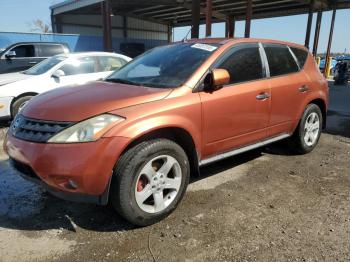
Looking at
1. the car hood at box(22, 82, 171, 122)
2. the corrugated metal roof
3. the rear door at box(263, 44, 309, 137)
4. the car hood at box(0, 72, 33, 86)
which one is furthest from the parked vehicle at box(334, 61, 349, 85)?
the car hood at box(22, 82, 171, 122)

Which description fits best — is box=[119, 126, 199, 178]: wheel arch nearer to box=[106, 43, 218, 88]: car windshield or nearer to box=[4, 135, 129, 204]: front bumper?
box=[4, 135, 129, 204]: front bumper

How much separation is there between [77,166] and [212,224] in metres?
1.33

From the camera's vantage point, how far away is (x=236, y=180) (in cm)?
414

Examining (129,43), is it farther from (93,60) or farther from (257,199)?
(257,199)

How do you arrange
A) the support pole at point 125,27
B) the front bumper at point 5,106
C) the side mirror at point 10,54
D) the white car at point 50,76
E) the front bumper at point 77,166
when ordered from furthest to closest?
the support pole at point 125,27, the side mirror at point 10,54, the white car at point 50,76, the front bumper at point 5,106, the front bumper at point 77,166

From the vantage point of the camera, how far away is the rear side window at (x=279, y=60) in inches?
169

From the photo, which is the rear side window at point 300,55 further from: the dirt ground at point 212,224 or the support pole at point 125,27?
the support pole at point 125,27

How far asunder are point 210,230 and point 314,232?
2.97 feet

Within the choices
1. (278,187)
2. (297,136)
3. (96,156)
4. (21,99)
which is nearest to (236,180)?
(278,187)

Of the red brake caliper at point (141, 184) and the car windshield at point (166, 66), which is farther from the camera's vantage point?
the car windshield at point (166, 66)

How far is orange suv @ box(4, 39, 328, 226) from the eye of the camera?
270 cm

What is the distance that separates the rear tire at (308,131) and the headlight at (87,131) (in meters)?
3.02

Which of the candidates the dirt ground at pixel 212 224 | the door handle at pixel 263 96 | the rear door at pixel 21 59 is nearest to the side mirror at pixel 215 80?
the door handle at pixel 263 96

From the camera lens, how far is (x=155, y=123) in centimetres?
294
